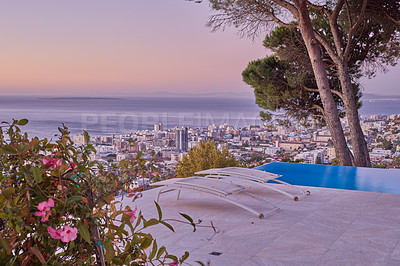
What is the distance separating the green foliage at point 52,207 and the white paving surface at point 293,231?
2043mm

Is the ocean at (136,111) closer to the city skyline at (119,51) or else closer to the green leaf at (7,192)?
the city skyline at (119,51)

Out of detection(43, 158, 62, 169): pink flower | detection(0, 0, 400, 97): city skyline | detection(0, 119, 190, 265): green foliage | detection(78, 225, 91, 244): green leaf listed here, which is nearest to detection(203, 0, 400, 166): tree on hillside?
detection(0, 0, 400, 97): city skyline

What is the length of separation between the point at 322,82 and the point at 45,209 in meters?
9.55

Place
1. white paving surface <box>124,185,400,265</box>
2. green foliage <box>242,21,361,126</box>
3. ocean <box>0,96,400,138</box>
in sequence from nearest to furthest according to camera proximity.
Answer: white paving surface <box>124,185,400,265</box>, ocean <box>0,96,400,138</box>, green foliage <box>242,21,361,126</box>

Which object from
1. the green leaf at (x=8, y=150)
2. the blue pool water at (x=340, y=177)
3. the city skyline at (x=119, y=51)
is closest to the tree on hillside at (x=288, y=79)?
the city skyline at (x=119, y=51)

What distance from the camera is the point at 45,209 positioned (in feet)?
3.59

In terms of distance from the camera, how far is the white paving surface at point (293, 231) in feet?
10.9

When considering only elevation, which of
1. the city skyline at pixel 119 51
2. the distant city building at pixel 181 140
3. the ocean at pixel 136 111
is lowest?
the distant city building at pixel 181 140

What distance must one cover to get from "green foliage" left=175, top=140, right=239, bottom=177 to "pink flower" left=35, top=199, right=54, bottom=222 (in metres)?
7.73

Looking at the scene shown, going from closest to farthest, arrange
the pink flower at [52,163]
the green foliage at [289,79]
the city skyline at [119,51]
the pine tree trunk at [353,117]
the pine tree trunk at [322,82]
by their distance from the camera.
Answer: the pink flower at [52,163]
the pine tree trunk at [322,82]
the pine tree trunk at [353,117]
the green foliage at [289,79]
the city skyline at [119,51]

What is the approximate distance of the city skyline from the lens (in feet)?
41.1

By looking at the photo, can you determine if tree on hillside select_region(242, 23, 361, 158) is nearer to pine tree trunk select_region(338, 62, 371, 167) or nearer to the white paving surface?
pine tree trunk select_region(338, 62, 371, 167)

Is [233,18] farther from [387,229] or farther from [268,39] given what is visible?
[387,229]

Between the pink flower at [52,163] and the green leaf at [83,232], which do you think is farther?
the pink flower at [52,163]
